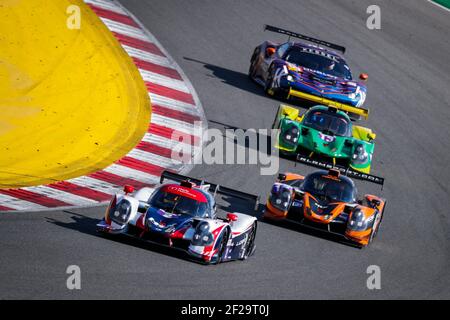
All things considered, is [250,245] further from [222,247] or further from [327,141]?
[327,141]

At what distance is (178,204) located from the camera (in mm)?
16328

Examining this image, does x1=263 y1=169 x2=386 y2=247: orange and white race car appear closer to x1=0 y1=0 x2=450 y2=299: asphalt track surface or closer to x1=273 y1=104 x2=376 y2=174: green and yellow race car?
x1=0 y1=0 x2=450 y2=299: asphalt track surface

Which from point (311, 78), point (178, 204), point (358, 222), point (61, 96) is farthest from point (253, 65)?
point (178, 204)

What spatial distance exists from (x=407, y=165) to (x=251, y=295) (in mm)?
10706

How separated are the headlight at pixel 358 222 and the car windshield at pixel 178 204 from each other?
9.47ft

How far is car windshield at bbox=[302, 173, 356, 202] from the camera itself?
1898cm

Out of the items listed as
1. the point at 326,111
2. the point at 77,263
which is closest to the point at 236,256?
the point at 77,263

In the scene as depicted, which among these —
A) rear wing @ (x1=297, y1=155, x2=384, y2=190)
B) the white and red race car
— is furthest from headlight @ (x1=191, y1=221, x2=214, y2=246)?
rear wing @ (x1=297, y1=155, x2=384, y2=190)

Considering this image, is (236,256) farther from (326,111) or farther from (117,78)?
(117,78)

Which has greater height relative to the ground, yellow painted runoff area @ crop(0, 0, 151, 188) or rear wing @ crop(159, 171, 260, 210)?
rear wing @ crop(159, 171, 260, 210)

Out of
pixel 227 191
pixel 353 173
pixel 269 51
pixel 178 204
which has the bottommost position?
pixel 178 204

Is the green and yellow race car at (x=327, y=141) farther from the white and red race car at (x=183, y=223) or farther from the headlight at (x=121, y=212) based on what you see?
the headlight at (x=121, y=212)

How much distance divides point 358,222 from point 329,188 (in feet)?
3.88
